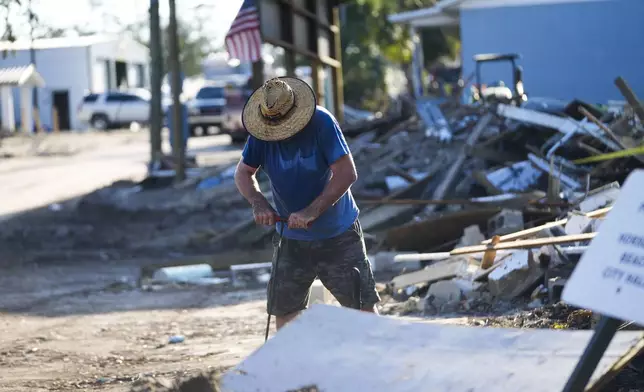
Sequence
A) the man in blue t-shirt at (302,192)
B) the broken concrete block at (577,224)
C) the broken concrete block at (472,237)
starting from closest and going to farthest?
the man in blue t-shirt at (302,192) < the broken concrete block at (577,224) < the broken concrete block at (472,237)

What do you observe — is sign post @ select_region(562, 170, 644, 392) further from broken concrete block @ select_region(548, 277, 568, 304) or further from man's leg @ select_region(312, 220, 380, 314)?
broken concrete block @ select_region(548, 277, 568, 304)

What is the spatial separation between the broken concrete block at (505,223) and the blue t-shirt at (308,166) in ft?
15.4

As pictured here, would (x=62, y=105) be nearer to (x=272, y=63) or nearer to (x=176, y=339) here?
(x=272, y=63)

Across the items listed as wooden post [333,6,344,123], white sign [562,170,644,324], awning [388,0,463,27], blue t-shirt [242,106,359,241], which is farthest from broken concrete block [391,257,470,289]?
awning [388,0,463,27]

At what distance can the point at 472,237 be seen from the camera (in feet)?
35.9

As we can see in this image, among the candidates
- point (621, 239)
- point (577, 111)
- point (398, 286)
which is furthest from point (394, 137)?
point (621, 239)

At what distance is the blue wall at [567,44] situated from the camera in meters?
26.9

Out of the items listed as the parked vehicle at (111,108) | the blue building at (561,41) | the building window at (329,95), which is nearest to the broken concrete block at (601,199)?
the building window at (329,95)

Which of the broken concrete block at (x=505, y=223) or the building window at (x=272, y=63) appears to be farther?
the building window at (x=272, y=63)

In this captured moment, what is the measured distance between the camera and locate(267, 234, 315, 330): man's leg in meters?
6.29

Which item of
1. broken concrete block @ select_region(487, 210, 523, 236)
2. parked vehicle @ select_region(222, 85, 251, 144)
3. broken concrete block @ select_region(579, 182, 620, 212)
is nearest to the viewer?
broken concrete block @ select_region(579, 182, 620, 212)

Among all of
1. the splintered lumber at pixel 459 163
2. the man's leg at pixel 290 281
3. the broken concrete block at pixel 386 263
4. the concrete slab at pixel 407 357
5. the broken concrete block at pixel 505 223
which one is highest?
the concrete slab at pixel 407 357

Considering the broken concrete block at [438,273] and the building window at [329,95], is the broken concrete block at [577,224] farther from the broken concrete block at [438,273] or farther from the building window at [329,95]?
the building window at [329,95]

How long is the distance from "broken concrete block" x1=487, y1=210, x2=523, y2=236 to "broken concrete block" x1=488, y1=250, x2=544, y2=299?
5.14 feet
